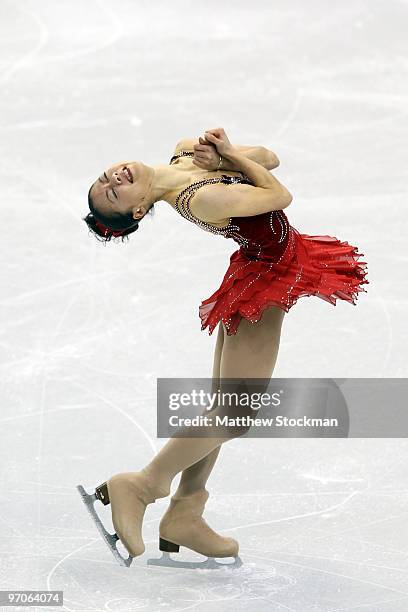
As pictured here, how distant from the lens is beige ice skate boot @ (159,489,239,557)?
4.02 metres

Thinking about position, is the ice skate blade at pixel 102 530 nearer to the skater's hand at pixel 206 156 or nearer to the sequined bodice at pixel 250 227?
the sequined bodice at pixel 250 227

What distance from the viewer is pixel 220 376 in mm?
3936

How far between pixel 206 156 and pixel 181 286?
221cm

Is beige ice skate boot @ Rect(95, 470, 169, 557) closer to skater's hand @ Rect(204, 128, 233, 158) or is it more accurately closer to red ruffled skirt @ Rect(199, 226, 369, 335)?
red ruffled skirt @ Rect(199, 226, 369, 335)

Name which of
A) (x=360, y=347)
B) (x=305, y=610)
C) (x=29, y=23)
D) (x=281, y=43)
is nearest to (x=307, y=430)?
(x=360, y=347)

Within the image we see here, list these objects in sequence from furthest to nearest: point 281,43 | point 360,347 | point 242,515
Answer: point 281,43 → point 360,347 → point 242,515

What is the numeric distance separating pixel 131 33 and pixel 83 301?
4012 mm

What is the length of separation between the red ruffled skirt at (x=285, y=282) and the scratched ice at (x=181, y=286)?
802 mm

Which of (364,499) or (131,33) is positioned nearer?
(364,499)

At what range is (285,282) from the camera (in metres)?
3.87

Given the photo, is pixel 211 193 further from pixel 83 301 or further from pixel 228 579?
pixel 83 301

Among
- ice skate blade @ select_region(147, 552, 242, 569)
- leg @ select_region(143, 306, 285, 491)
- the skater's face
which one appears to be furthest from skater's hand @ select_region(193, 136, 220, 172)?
ice skate blade @ select_region(147, 552, 242, 569)

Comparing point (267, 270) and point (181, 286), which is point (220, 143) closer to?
point (267, 270)

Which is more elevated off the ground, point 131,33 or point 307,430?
point 131,33
